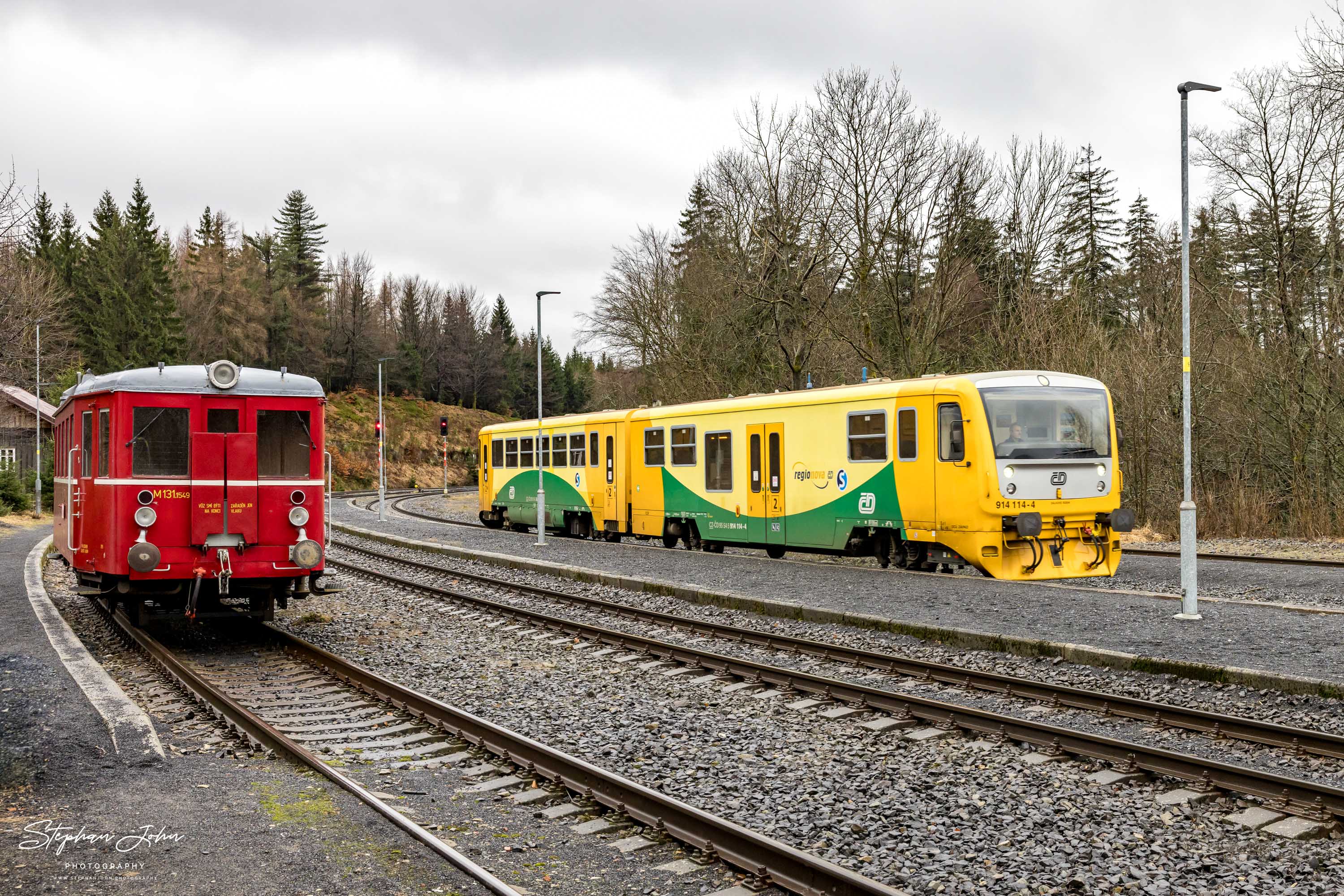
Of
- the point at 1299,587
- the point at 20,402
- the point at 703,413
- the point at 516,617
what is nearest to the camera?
the point at 516,617

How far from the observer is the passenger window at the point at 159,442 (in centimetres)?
1092

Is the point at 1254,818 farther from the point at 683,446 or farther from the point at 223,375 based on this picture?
the point at 683,446

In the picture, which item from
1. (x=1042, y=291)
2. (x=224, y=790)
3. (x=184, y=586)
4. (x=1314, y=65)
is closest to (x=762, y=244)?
(x=1042, y=291)

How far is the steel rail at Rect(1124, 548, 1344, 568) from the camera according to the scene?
17.9m

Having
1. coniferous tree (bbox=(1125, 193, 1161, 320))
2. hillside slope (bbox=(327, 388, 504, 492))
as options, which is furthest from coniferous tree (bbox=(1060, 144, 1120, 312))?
hillside slope (bbox=(327, 388, 504, 492))

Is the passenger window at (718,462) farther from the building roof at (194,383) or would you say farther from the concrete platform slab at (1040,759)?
the concrete platform slab at (1040,759)

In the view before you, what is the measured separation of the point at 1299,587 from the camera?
15.3m

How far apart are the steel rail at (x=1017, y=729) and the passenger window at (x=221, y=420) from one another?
4361mm

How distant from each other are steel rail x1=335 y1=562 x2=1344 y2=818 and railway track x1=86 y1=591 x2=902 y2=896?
2656 mm

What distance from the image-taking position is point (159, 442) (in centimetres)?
1102

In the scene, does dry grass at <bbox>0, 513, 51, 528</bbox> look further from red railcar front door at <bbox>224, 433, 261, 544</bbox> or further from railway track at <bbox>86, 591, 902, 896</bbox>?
red railcar front door at <bbox>224, 433, 261, 544</bbox>

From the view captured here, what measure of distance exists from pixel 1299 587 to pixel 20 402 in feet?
157

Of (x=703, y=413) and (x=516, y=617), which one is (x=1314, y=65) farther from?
(x=516, y=617)

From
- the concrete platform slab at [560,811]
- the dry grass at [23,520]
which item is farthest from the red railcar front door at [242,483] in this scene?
the dry grass at [23,520]
